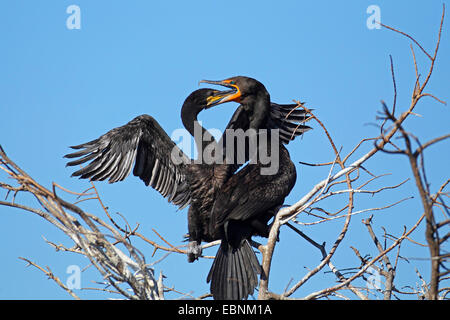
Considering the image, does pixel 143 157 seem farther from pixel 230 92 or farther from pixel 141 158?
pixel 230 92

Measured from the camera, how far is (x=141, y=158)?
18.5 feet

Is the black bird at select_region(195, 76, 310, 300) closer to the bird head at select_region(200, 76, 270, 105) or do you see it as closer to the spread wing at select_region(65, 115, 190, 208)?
the bird head at select_region(200, 76, 270, 105)

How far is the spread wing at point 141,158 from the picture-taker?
18.1 ft

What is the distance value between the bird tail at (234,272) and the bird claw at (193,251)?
1.10ft

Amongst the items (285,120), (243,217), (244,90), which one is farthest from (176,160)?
(285,120)

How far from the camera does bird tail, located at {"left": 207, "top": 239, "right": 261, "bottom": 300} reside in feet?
14.0

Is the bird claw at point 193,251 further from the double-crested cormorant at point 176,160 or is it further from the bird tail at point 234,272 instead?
the bird tail at point 234,272

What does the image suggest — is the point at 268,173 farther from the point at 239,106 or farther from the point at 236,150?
the point at 239,106

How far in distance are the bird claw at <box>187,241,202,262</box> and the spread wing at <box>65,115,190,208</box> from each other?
0.66 meters

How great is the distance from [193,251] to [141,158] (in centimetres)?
118

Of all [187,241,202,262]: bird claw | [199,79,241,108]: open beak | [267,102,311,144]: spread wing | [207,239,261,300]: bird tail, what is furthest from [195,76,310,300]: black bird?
[267,102,311,144]: spread wing
